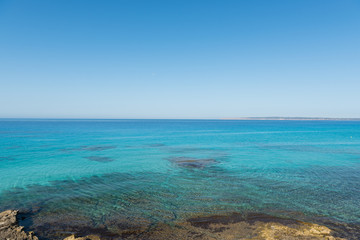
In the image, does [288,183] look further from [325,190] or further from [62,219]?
[62,219]

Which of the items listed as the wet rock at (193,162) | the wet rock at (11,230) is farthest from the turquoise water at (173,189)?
the wet rock at (11,230)

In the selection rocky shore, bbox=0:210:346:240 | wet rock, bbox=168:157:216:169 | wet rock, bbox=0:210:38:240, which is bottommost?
wet rock, bbox=168:157:216:169

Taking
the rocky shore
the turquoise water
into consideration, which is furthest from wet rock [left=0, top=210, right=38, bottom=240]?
the turquoise water

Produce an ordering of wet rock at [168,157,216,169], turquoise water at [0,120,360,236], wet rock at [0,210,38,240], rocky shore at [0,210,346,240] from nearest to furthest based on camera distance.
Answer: wet rock at [0,210,38,240], rocky shore at [0,210,346,240], turquoise water at [0,120,360,236], wet rock at [168,157,216,169]

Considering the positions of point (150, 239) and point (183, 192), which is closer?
point (150, 239)

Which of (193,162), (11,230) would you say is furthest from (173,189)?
(193,162)

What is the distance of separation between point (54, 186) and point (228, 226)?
1181 cm

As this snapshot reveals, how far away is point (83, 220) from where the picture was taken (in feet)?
30.6

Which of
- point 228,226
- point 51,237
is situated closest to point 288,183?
point 228,226

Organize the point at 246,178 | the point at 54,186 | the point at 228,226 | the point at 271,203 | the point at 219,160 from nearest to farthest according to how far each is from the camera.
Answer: the point at 228,226 → the point at 271,203 → the point at 54,186 → the point at 246,178 → the point at 219,160

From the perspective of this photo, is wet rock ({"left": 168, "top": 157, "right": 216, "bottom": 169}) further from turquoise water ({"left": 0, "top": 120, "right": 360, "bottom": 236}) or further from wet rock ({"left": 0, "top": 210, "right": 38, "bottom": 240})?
wet rock ({"left": 0, "top": 210, "right": 38, "bottom": 240})

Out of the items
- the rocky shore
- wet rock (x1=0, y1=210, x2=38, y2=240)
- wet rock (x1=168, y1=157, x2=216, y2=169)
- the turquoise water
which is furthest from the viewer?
wet rock (x1=168, y1=157, x2=216, y2=169)

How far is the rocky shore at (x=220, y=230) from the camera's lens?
796 cm

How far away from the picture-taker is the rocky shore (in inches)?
313
